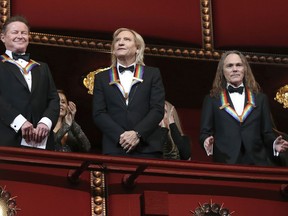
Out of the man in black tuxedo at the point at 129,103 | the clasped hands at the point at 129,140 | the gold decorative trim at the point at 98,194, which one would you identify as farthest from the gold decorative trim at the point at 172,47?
the gold decorative trim at the point at 98,194

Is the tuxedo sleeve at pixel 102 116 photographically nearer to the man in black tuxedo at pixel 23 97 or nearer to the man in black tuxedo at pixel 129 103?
the man in black tuxedo at pixel 129 103

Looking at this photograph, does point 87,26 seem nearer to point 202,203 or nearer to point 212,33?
point 212,33

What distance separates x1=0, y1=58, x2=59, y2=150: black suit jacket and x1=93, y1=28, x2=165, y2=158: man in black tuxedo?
26 cm

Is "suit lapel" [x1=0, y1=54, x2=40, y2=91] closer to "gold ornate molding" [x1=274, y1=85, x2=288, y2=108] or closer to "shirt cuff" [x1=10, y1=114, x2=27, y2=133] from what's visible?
"shirt cuff" [x1=10, y1=114, x2=27, y2=133]

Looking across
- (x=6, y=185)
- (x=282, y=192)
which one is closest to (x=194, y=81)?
(x=282, y=192)

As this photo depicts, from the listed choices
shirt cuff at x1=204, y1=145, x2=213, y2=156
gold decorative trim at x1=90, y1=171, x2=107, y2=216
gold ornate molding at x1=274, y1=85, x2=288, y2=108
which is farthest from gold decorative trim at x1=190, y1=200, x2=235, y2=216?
gold ornate molding at x1=274, y1=85, x2=288, y2=108

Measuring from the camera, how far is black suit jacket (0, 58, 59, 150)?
591 centimetres

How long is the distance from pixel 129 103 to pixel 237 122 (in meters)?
0.61

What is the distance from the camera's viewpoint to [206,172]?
572 cm

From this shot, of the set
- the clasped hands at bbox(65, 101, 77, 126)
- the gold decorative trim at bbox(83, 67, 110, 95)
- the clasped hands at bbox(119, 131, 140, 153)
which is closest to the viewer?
the clasped hands at bbox(119, 131, 140, 153)

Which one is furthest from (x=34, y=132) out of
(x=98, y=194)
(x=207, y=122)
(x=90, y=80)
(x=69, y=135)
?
(x=90, y=80)

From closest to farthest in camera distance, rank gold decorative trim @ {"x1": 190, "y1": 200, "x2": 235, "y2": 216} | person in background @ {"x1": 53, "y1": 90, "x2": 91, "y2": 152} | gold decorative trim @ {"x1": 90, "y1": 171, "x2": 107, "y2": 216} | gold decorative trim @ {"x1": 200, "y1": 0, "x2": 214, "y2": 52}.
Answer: gold decorative trim @ {"x1": 90, "y1": 171, "x2": 107, "y2": 216} < gold decorative trim @ {"x1": 190, "y1": 200, "x2": 235, "y2": 216} < person in background @ {"x1": 53, "y1": 90, "x2": 91, "y2": 152} < gold decorative trim @ {"x1": 200, "y1": 0, "x2": 214, "y2": 52}

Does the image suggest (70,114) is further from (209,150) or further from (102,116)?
(209,150)

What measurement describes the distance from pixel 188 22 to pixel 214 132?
1808 millimetres
